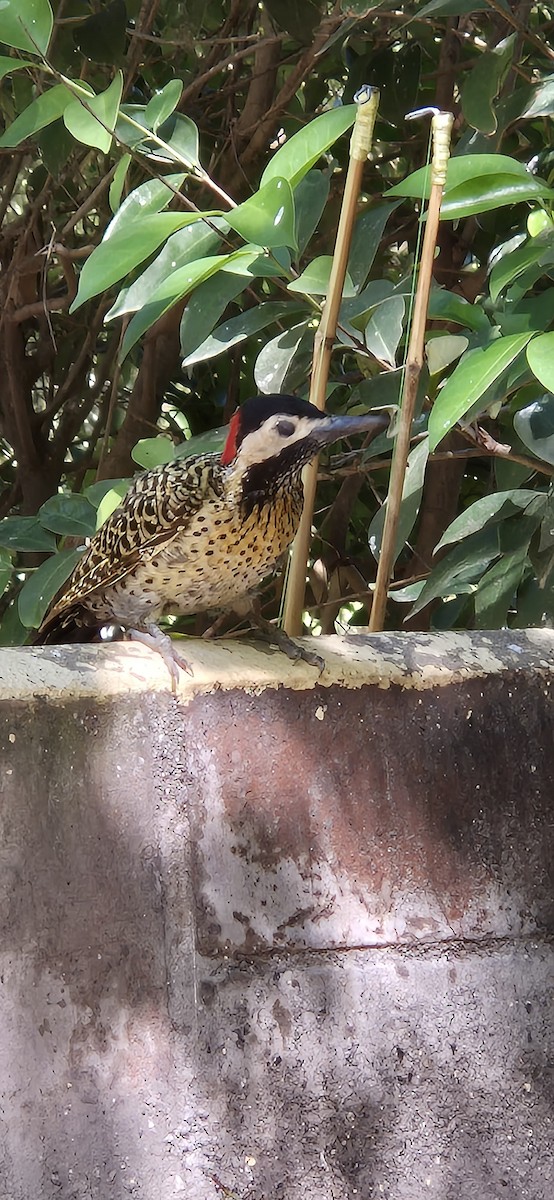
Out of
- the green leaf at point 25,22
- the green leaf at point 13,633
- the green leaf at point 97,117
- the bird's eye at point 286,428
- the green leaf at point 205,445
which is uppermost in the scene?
the green leaf at point 25,22

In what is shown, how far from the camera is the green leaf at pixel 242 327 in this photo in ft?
4.68

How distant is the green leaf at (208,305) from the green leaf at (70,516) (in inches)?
13.8

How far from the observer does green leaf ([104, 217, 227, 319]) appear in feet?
4.22

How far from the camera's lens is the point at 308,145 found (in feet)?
3.82

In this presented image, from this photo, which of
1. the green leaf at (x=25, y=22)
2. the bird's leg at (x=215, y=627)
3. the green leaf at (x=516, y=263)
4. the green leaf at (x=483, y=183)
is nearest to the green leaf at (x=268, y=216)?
the green leaf at (x=483, y=183)

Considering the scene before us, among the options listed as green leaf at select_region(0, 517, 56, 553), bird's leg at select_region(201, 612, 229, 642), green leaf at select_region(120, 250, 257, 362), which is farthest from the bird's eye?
bird's leg at select_region(201, 612, 229, 642)

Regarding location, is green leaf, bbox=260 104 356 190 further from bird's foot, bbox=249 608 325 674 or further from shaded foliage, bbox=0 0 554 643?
bird's foot, bbox=249 608 325 674

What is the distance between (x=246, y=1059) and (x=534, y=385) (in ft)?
2.61

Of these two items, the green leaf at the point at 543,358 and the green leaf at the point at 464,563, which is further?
the green leaf at the point at 464,563

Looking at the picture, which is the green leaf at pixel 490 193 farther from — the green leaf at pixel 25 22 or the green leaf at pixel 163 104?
the green leaf at pixel 25 22

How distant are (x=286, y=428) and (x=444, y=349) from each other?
199mm

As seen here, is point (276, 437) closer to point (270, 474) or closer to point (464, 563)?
point (270, 474)

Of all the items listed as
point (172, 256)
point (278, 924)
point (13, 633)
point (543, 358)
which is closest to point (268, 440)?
point (172, 256)

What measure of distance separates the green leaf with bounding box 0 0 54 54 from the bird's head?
44 cm
